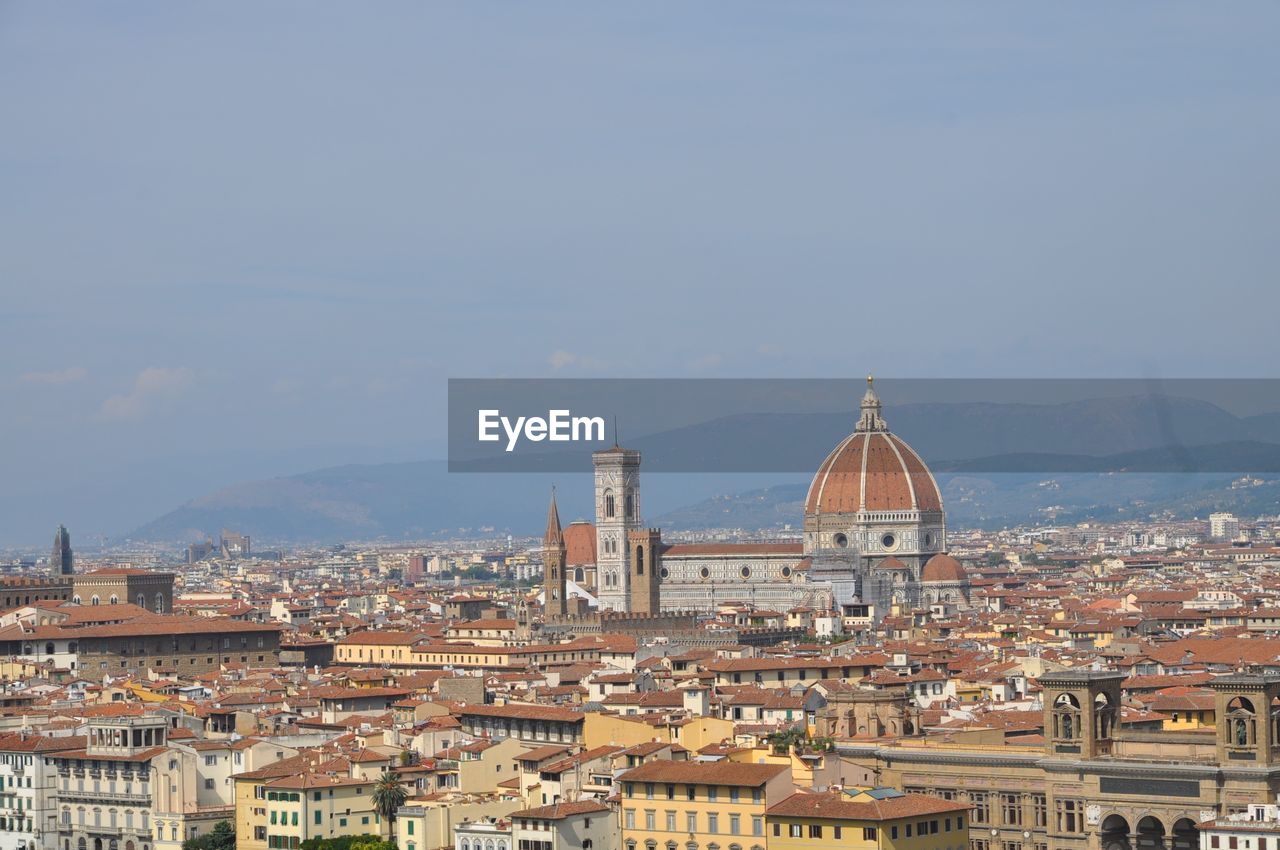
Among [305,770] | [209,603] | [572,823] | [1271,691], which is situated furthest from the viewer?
[209,603]

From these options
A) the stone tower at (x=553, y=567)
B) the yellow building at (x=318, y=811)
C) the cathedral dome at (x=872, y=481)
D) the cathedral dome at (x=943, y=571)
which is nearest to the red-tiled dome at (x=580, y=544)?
the cathedral dome at (x=872, y=481)

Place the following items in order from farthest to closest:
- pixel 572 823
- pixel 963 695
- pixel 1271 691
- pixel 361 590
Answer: pixel 361 590 < pixel 963 695 < pixel 572 823 < pixel 1271 691

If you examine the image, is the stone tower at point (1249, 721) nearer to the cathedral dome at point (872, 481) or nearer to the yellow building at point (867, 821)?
the yellow building at point (867, 821)

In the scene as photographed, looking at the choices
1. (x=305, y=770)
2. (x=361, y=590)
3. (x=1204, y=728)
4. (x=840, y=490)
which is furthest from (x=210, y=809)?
(x=361, y=590)

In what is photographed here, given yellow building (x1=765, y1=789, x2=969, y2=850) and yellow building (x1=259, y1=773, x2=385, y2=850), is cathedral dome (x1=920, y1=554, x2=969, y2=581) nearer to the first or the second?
yellow building (x1=259, y1=773, x2=385, y2=850)

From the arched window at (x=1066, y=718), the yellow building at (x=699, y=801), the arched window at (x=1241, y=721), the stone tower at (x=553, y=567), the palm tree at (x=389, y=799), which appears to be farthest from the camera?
the stone tower at (x=553, y=567)

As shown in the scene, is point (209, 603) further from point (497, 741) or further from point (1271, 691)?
point (1271, 691)

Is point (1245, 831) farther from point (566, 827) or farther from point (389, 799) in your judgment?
point (389, 799)
